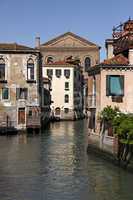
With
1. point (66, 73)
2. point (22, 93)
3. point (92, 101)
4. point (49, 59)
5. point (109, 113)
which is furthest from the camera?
point (49, 59)

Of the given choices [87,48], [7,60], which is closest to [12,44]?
[7,60]

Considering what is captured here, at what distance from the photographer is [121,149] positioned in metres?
25.7

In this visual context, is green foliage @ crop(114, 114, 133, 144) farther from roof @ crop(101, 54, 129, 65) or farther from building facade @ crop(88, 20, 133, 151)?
roof @ crop(101, 54, 129, 65)

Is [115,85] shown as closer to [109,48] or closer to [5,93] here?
[109,48]

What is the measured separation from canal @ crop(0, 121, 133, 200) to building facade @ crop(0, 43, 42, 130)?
15607 mm

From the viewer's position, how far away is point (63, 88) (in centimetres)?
8381

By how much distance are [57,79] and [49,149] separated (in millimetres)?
47669

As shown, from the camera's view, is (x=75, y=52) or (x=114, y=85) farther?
(x=75, y=52)

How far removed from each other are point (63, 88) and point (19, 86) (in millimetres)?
32512

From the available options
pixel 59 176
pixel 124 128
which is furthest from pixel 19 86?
pixel 59 176

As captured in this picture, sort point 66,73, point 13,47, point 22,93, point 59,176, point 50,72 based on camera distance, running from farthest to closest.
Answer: point 66,73 → point 50,72 → point 13,47 → point 22,93 → point 59,176

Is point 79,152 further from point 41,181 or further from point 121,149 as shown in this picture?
point 41,181

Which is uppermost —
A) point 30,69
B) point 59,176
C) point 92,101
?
point 30,69

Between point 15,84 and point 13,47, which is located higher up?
point 13,47
